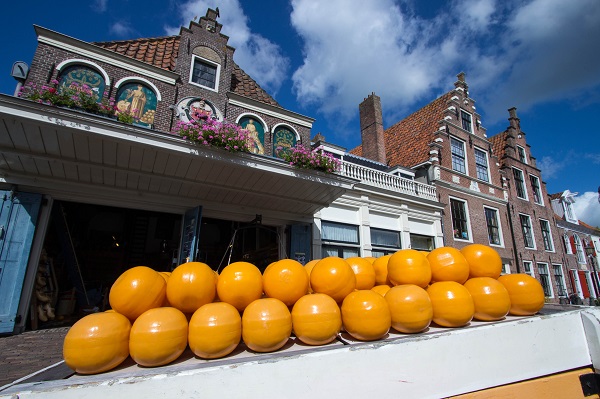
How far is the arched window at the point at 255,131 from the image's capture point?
9.21 meters

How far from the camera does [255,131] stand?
9453mm

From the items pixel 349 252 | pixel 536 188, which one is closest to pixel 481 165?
pixel 536 188

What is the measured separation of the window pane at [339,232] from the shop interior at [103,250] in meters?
1.86

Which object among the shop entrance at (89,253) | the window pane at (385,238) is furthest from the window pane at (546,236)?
the shop entrance at (89,253)

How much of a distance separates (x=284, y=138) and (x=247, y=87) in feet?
8.41

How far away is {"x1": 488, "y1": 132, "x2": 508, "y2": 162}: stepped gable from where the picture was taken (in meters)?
18.7

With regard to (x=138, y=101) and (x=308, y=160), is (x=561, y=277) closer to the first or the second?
(x=308, y=160)

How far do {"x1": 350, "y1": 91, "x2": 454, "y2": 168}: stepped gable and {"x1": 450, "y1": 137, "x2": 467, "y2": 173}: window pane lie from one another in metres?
1.35

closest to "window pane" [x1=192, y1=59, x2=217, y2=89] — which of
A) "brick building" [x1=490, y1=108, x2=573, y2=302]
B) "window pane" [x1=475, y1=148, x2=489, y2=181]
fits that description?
"window pane" [x1=475, y1=148, x2=489, y2=181]

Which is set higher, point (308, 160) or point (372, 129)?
point (372, 129)

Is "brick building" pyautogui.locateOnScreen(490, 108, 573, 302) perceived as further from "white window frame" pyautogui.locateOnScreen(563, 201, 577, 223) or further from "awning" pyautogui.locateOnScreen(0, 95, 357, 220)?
"awning" pyautogui.locateOnScreen(0, 95, 357, 220)

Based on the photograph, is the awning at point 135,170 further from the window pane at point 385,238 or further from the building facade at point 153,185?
the window pane at point 385,238

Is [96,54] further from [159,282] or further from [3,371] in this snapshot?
[159,282]

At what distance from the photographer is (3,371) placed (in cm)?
352
